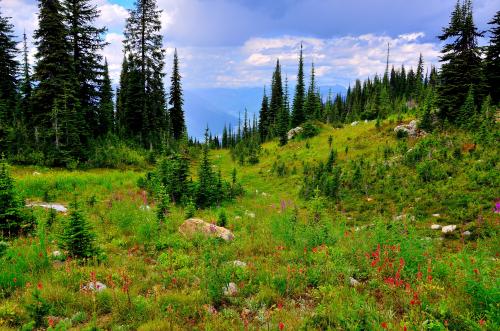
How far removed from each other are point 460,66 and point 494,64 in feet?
19.1

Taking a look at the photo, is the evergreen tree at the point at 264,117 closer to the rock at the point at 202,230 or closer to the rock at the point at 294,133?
the rock at the point at 294,133

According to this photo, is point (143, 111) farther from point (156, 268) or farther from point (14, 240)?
point (156, 268)

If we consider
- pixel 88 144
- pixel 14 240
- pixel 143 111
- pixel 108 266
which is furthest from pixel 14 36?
pixel 108 266

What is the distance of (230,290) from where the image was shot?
5.72 m

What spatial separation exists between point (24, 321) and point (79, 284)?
1.10m

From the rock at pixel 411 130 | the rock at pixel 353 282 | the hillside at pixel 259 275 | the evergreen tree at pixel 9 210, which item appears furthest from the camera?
the rock at pixel 411 130

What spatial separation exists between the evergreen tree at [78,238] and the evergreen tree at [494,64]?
31515 mm

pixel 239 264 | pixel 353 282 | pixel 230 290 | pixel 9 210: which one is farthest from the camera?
pixel 9 210

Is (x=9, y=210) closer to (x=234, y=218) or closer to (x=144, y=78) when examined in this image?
(x=234, y=218)

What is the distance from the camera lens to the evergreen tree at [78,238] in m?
6.92

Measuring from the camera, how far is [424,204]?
13977 mm

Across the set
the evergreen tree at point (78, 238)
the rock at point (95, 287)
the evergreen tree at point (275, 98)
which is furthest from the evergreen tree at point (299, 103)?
the rock at point (95, 287)

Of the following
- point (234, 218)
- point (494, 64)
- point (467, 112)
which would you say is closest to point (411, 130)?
point (467, 112)

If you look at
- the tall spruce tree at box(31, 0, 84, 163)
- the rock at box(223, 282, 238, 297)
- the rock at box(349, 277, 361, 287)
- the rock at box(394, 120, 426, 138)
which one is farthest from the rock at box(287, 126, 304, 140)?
the rock at box(223, 282, 238, 297)
